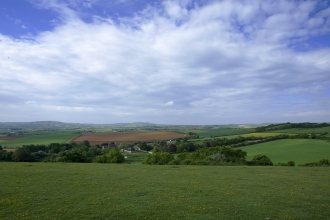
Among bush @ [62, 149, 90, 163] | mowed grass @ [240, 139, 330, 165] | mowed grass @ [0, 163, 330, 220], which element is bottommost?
mowed grass @ [240, 139, 330, 165]

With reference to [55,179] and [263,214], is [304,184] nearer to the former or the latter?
[263,214]

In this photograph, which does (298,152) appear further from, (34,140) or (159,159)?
(34,140)

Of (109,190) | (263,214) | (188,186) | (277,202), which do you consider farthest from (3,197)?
(277,202)

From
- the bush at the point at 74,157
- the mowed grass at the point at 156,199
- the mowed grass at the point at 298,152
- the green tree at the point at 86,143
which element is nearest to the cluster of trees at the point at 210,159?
the mowed grass at the point at 298,152

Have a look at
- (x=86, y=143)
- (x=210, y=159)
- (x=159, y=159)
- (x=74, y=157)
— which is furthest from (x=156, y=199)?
(x=86, y=143)

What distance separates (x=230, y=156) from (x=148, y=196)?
35.6 meters

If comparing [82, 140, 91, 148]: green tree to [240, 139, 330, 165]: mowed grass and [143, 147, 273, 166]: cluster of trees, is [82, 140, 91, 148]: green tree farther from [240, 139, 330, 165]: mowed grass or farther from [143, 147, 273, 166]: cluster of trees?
[240, 139, 330, 165]: mowed grass

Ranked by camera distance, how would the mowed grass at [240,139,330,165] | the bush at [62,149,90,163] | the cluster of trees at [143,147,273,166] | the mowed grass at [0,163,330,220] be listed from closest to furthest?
the mowed grass at [0,163,330,220]
the cluster of trees at [143,147,273,166]
the bush at [62,149,90,163]
the mowed grass at [240,139,330,165]

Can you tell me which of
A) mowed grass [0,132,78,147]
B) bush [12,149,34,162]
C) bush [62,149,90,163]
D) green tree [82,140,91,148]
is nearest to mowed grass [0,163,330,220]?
bush [62,149,90,163]

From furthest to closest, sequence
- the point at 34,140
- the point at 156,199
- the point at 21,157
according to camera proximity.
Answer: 1. the point at 34,140
2. the point at 21,157
3. the point at 156,199

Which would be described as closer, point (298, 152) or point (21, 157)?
point (21, 157)

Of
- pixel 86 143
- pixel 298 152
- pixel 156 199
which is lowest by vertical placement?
pixel 298 152

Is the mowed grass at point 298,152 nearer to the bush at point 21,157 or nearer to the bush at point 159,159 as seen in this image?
the bush at point 159,159

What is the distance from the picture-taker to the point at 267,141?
8462 centimetres
